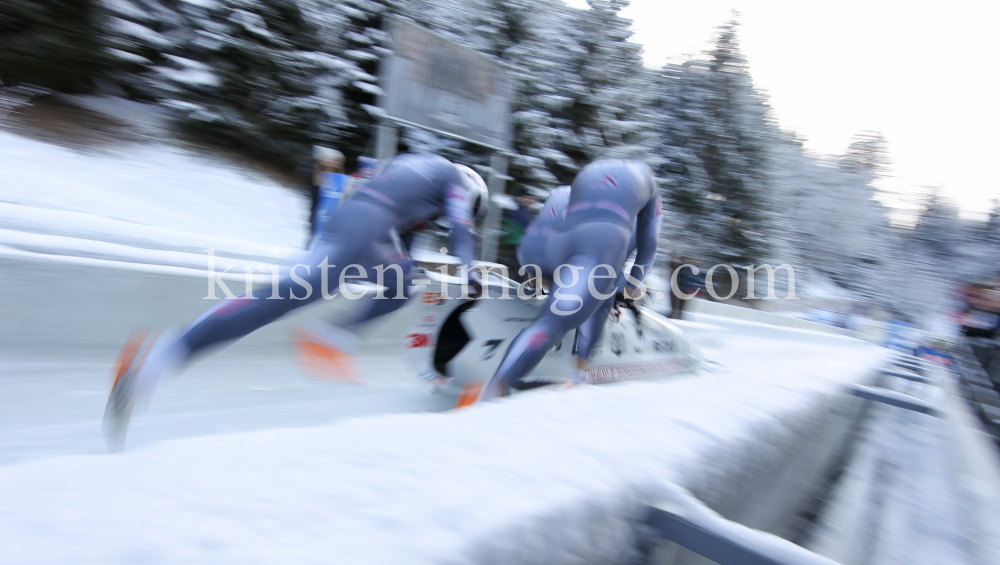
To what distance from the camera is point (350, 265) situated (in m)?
1.91

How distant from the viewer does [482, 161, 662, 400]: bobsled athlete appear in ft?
5.78

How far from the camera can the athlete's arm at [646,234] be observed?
2.26 m

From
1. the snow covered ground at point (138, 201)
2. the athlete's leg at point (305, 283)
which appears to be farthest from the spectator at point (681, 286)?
the athlete's leg at point (305, 283)

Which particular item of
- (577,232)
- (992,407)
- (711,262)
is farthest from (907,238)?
(577,232)

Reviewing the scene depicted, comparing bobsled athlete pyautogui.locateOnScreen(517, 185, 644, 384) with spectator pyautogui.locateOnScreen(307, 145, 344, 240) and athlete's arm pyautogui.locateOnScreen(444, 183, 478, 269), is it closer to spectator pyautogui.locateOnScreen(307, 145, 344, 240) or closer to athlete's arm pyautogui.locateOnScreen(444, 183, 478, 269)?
athlete's arm pyautogui.locateOnScreen(444, 183, 478, 269)

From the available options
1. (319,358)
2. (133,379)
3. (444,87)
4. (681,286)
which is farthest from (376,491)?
(681,286)

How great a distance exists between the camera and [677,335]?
300cm

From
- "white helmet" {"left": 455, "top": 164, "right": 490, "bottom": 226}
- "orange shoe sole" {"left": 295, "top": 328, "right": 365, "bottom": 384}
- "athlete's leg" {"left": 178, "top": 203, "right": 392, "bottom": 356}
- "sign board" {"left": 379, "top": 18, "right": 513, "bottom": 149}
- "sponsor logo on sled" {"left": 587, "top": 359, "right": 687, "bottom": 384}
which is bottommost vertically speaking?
"sponsor logo on sled" {"left": 587, "top": 359, "right": 687, "bottom": 384}

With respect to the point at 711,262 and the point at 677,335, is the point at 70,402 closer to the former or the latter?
the point at 677,335

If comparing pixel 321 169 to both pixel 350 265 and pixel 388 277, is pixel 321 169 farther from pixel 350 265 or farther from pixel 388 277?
pixel 350 265

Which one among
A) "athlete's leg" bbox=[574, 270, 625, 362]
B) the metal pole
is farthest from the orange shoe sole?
the metal pole

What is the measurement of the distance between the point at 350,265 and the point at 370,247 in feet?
0.31

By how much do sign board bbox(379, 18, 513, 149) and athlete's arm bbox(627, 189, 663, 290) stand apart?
3.56 metres

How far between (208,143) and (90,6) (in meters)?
2.20
